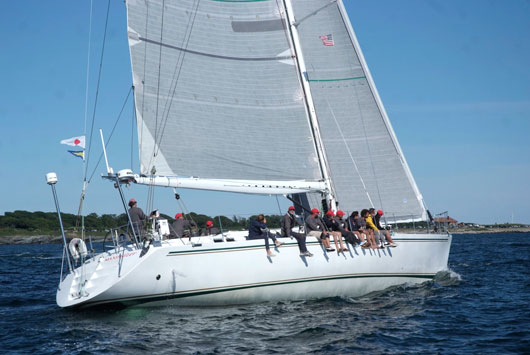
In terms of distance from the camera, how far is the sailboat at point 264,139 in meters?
12.5

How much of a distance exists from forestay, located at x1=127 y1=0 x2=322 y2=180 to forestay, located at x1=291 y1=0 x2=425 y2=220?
4.57 feet

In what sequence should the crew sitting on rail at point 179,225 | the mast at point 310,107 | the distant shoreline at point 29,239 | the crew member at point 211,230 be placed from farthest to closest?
the distant shoreline at point 29,239, the mast at point 310,107, the crew member at point 211,230, the crew sitting on rail at point 179,225

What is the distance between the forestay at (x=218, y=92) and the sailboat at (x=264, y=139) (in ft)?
0.09

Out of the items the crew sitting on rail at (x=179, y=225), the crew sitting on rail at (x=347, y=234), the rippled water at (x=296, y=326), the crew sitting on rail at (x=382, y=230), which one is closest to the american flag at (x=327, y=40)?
the crew sitting on rail at (x=382, y=230)

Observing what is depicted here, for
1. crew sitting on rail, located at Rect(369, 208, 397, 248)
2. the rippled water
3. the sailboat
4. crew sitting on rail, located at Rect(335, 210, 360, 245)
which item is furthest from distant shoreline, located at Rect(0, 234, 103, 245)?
the rippled water

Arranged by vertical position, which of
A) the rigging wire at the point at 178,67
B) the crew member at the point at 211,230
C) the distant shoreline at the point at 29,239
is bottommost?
the crew member at the point at 211,230

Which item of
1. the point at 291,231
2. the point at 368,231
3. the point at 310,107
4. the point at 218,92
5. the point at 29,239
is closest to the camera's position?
the point at 291,231

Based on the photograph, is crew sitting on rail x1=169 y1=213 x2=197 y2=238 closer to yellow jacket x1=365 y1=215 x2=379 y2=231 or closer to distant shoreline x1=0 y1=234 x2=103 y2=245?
yellow jacket x1=365 y1=215 x2=379 y2=231

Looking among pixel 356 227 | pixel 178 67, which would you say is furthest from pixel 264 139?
pixel 356 227

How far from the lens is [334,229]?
45.2ft

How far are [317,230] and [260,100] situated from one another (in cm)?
384

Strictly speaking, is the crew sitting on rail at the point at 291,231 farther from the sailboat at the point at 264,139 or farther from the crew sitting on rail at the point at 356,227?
the crew sitting on rail at the point at 356,227

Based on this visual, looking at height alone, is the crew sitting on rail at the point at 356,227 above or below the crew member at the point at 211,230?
below

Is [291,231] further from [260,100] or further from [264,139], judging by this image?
[260,100]
